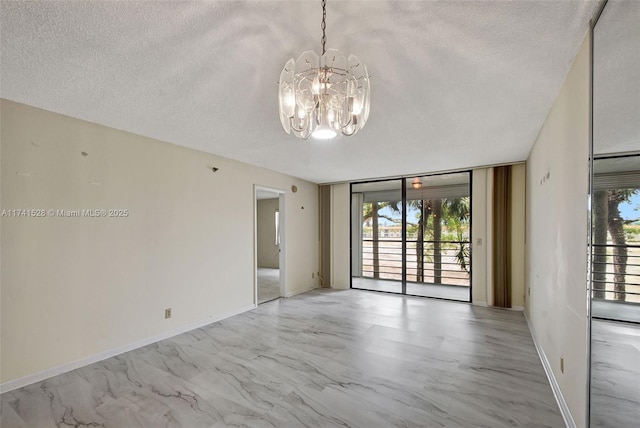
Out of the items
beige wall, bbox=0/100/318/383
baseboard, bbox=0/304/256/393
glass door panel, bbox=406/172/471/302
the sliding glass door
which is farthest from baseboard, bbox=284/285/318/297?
glass door panel, bbox=406/172/471/302

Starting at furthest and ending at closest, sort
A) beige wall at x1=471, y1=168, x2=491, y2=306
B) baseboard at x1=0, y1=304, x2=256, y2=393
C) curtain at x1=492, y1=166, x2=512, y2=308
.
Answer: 1. beige wall at x1=471, y1=168, x2=491, y2=306
2. curtain at x1=492, y1=166, x2=512, y2=308
3. baseboard at x1=0, y1=304, x2=256, y2=393

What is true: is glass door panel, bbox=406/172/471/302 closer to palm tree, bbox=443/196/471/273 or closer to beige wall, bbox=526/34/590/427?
palm tree, bbox=443/196/471/273

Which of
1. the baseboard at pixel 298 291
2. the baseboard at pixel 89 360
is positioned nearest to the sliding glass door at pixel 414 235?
the baseboard at pixel 298 291

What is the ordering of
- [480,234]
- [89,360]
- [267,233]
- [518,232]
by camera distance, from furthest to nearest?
1. [267,233]
2. [480,234]
3. [518,232]
4. [89,360]

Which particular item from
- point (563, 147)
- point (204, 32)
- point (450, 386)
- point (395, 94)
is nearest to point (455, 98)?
point (395, 94)

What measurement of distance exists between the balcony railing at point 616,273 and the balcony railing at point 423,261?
4.34 metres

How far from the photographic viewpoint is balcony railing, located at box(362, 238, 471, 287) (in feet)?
19.0

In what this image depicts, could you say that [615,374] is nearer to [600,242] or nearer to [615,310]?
[615,310]

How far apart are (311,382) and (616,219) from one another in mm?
2308

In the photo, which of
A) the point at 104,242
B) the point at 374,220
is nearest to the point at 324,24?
the point at 104,242

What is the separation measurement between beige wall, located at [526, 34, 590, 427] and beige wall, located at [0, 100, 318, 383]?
3788 mm

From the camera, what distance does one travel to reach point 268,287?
632 cm

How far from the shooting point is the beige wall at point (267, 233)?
31.3ft

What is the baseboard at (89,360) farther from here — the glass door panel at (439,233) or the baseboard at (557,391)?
the glass door panel at (439,233)
